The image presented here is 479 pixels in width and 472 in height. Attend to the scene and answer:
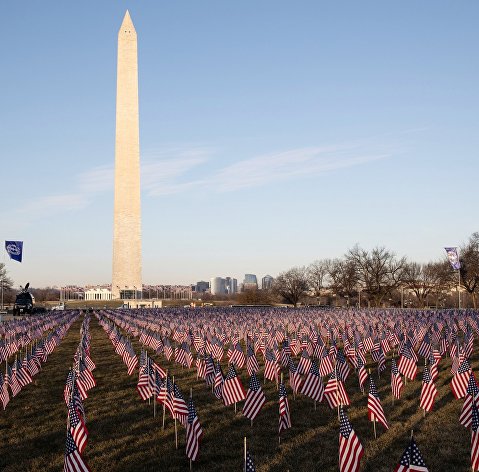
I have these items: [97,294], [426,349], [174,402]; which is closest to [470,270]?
[426,349]

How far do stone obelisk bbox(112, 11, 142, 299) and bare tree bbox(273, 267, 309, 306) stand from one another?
36628 millimetres

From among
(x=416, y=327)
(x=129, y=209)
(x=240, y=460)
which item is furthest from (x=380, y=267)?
(x=240, y=460)

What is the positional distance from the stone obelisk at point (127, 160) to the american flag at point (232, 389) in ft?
211

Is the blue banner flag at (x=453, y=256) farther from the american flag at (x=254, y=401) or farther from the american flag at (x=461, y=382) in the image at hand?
the american flag at (x=254, y=401)

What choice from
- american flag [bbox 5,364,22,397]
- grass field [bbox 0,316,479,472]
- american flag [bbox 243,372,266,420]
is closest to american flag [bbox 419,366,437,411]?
grass field [bbox 0,316,479,472]

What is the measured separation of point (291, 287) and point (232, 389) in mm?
99572

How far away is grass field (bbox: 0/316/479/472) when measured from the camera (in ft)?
38.4

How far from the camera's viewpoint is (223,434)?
13.8 m

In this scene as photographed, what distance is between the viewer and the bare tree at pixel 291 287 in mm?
110125

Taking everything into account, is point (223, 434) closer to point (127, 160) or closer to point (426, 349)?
point (426, 349)

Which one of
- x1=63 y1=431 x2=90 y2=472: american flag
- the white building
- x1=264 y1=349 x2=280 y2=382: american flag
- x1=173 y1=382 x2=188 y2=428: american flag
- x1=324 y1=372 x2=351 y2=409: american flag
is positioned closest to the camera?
x1=63 y1=431 x2=90 y2=472: american flag

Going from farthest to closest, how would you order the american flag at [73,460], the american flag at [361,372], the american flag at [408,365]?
the american flag at [408,365] < the american flag at [361,372] < the american flag at [73,460]

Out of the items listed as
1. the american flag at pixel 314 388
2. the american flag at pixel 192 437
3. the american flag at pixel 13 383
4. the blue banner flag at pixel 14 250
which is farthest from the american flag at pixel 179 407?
the blue banner flag at pixel 14 250

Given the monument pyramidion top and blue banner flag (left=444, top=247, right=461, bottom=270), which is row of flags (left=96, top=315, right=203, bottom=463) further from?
the monument pyramidion top
